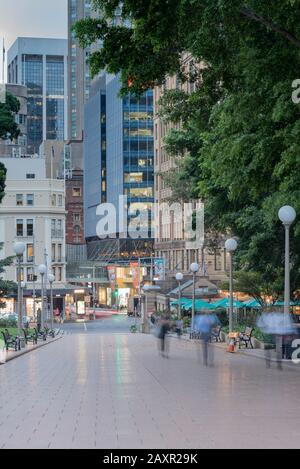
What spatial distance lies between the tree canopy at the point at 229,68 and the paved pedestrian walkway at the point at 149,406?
17.4 feet

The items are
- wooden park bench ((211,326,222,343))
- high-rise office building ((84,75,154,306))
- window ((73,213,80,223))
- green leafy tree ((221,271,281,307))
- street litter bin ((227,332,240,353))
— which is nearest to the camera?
street litter bin ((227,332,240,353))

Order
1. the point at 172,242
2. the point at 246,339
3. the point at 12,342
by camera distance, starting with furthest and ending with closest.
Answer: the point at 172,242 → the point at 12,342 → the point at 246,339

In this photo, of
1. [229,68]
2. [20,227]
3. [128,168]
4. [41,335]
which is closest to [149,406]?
[229,68]

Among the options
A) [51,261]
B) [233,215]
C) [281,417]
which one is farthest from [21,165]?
[281,417]

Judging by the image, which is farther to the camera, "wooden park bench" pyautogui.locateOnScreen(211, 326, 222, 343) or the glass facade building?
the glass facade building

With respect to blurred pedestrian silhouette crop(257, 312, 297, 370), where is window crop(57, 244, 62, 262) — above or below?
above

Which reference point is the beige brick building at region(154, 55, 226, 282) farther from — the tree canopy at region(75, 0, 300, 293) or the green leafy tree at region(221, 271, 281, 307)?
the tree canopy at region(75, 0, 300, 293)

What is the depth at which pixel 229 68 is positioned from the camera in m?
23.2

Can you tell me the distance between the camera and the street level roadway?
12.8m

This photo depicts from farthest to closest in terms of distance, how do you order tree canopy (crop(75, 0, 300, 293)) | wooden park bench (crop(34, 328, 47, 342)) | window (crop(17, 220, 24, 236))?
window (crop(17, 220, 24, 236)) → wooden park bench (crop(34, 328, 47, 342)) → tree canopy (crop(75, 0, 300, 293))

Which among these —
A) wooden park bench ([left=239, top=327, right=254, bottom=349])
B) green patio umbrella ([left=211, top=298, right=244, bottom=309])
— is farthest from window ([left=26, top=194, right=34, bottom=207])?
wooden park bench ([left=239, top=327, right=254, bottom=349])

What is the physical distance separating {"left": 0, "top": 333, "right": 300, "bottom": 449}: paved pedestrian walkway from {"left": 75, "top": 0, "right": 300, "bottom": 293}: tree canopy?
531cm

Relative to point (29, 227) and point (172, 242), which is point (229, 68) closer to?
point (172, 242)
